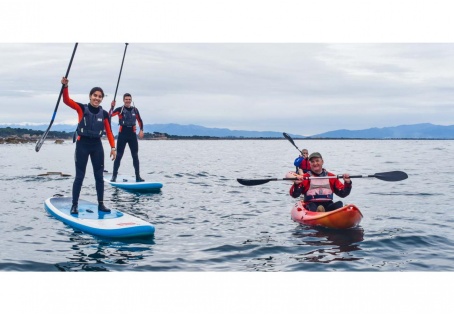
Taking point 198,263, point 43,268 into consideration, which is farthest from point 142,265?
point 43,268

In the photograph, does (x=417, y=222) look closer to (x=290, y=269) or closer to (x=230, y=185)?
(x=290, y=269)

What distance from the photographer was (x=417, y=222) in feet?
31.5

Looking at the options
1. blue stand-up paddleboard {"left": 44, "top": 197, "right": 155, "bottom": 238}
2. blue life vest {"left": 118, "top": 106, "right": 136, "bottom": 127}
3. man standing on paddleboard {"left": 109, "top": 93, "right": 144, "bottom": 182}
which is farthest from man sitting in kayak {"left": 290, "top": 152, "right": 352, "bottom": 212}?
blue life vest {"left": 118, "top": 106, "right": 136, "bottom": 127}

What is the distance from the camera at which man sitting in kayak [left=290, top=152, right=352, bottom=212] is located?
30.1 feet

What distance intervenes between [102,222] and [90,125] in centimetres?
178

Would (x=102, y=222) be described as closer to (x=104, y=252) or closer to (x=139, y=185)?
(x=104, y=252)

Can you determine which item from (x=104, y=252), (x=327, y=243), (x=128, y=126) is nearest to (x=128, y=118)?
(x=128, y=126)

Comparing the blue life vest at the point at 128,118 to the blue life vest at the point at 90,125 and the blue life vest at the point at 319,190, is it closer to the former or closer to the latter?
the blue life vest at the point at 90,125

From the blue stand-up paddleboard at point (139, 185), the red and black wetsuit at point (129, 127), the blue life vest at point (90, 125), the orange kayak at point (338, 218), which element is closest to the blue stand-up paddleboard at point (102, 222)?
the blue life vest at point (90, 125)

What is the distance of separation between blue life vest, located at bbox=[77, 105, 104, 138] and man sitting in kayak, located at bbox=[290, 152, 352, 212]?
386 centimetres

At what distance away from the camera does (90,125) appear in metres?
8.60

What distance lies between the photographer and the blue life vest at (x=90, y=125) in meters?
8.57

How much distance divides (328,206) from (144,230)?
366cm

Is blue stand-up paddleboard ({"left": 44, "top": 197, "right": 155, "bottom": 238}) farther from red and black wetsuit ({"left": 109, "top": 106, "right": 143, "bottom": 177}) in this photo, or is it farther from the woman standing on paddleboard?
red and black wetsuit ({"left": 109, "top": 106, "right": 143, "bottom": 177})
